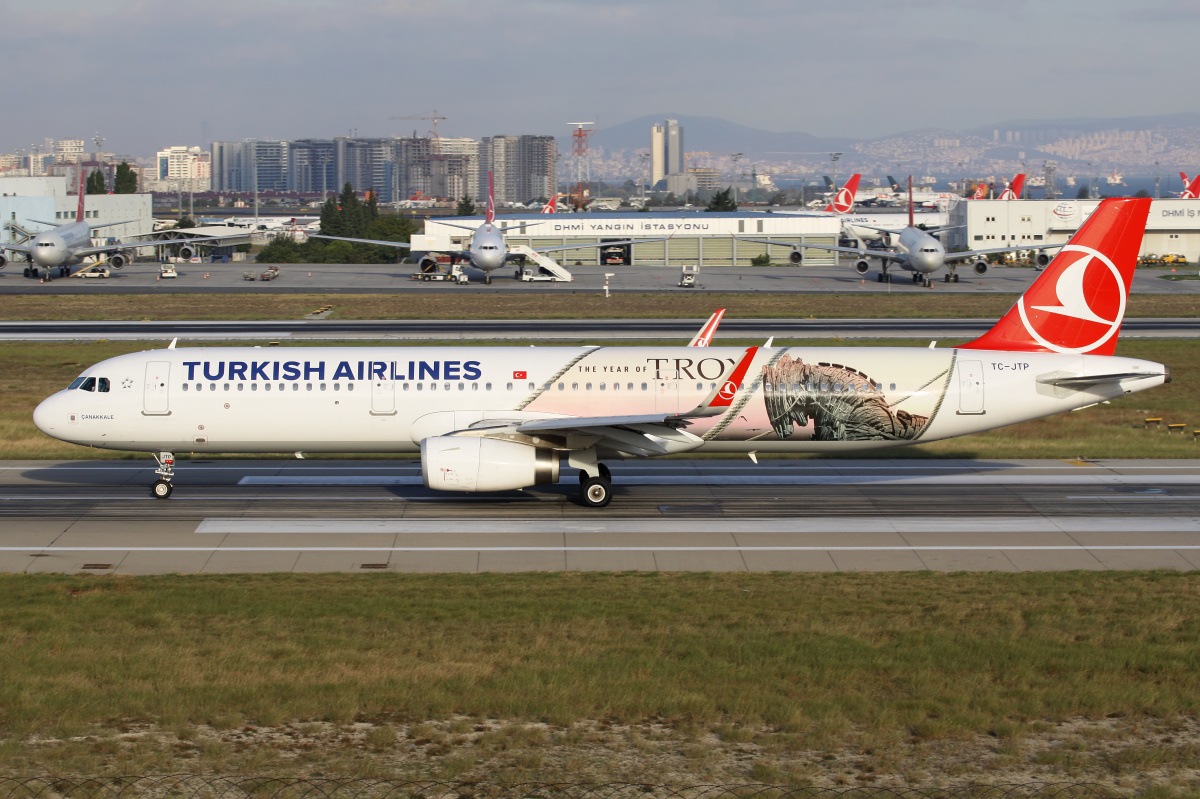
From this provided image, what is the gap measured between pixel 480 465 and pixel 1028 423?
25776 mm

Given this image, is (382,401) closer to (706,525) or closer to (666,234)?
(706,525)

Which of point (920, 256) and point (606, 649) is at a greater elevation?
point (920, 256)

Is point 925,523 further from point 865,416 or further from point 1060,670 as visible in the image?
point 1060,670

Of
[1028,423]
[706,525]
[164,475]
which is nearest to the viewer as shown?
[706,525]

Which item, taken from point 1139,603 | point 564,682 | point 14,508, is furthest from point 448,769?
point 14,508

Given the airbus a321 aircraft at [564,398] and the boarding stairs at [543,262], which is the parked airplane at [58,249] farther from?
the airbus a321 aircraft at [564,398]

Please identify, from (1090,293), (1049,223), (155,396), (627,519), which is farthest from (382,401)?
(1049,223)

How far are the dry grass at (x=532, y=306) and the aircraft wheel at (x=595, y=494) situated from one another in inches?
1754

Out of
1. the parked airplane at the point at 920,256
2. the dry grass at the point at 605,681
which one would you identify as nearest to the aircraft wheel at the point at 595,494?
the dry grass at the point at 605,681

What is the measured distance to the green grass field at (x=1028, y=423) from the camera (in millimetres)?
39281

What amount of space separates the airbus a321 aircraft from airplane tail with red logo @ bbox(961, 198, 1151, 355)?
0.77 m

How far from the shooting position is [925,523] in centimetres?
2891

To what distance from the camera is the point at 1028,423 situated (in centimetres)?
4441

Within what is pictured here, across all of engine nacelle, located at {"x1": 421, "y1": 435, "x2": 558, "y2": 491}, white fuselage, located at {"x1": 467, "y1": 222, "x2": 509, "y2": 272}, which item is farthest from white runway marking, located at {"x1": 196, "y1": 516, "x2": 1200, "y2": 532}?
white fuselage, located at {"x1": 467, "y1": 222, "x2": 509, "y2": 272}
